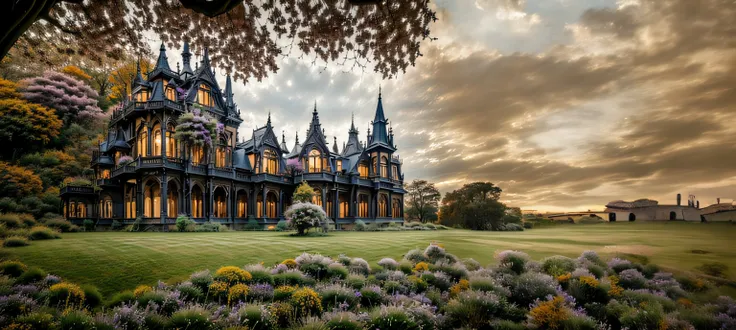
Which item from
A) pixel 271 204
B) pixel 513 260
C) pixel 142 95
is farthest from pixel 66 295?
pixel 142 95

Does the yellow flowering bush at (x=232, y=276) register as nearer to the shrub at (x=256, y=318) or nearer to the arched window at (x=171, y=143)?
the shrub at (x=256, y=318)

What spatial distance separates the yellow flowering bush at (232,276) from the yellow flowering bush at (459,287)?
19.2 feet

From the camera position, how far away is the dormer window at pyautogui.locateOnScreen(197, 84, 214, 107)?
105ft

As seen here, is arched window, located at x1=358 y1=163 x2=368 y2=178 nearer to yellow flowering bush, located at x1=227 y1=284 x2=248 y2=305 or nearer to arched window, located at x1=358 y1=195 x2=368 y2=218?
arched window, located at x1=358 y1=195 x2=368 y2=218

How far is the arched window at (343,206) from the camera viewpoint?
130 feet

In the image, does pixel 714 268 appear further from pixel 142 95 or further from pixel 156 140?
pixel 142 95

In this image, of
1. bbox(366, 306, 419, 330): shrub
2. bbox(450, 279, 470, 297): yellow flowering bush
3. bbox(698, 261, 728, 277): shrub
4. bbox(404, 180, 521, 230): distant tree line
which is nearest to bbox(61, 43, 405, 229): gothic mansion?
bbox(404, 180, 521, 230): distant tree line

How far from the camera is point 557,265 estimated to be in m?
7.71

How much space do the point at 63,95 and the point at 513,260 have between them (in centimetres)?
3194

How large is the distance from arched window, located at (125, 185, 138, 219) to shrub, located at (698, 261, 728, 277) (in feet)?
122

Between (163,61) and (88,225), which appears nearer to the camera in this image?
(88,225)

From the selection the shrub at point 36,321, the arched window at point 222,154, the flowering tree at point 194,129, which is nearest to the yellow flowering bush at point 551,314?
the shrub at point 36,321

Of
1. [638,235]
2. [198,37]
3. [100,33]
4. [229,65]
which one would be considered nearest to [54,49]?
[100,33]

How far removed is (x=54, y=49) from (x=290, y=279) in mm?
8267
